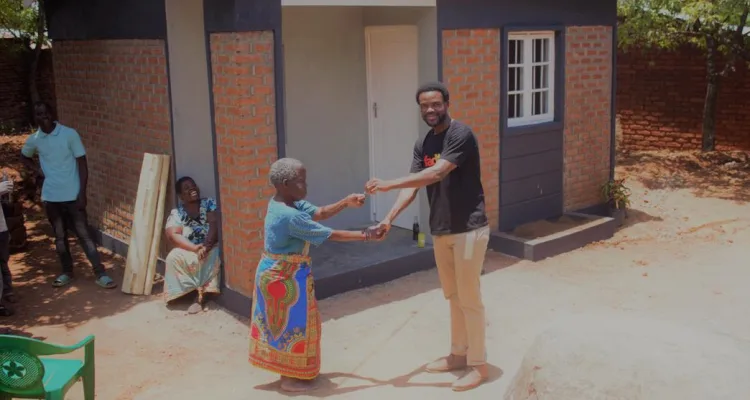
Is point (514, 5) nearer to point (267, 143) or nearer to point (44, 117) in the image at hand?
point (267, 143)

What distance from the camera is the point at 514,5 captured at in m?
8.53

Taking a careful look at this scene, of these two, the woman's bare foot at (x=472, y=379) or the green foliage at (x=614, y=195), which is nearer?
the woman's bare foot at (x=472, y=379)

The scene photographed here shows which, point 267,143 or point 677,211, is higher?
point 267,143

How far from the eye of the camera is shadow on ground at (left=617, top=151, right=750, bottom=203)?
1175 centimetres

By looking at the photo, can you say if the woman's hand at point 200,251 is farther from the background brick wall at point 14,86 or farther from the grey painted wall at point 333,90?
the background brick wall at point 14,86

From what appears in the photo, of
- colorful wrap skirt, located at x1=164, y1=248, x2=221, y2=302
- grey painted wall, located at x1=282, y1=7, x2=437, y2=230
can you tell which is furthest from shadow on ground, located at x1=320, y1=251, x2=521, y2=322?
colorful wrap skirt, located at x1=164, y1=248, x2=221, y2=302

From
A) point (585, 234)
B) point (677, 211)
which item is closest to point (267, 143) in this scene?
point (585, 234)

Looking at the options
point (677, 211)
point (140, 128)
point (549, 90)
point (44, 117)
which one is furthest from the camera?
point (677, 211)

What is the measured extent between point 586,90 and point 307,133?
141 inches

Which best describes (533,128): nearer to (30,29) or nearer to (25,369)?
(25,369)

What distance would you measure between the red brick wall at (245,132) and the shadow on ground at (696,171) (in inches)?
298

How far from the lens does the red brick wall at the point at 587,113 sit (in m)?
9.40

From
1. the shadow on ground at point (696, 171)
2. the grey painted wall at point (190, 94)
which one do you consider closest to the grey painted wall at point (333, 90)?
the grey painted wall at point (190, 94)

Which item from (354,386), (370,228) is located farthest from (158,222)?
(370,228)
